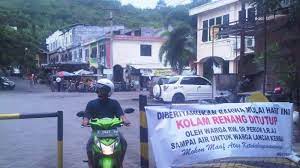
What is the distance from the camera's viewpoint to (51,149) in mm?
9766

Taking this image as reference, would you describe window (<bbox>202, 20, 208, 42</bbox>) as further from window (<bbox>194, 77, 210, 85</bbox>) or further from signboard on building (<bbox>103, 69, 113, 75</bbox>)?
signboard on building (<bbox>103, 69, 113, 75</bbox>)

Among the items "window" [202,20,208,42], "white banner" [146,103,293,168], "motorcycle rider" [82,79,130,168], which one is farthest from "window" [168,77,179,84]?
"motorcycle rider" [82,79,130,168]

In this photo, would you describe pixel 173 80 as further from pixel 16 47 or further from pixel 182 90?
pixel 16 47

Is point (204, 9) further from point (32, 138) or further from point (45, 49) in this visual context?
point (45, 49)

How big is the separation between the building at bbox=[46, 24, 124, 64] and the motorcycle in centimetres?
5509

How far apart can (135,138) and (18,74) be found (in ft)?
233

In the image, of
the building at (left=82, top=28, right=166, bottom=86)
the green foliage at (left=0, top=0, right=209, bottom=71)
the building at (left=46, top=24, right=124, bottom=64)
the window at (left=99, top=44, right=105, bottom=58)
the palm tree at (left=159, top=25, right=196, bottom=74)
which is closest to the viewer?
the palm tree at (left=159, top=25, right=196, bottom=74)

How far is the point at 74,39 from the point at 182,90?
44.6 m

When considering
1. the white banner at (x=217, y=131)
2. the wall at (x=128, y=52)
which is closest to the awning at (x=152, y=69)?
the wall at (x=128, y=52)

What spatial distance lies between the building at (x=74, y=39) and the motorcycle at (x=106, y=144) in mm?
55085

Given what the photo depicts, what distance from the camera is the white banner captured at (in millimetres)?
6695

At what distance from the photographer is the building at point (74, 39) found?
65062mm

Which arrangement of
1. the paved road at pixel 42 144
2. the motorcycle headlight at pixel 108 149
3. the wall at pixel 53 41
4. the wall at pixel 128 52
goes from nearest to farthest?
1. the motorcycle headlight at pixel 108 149
2. the paved road at pixel 42 144
3. the wall at pixel 128 52
4. the wall at pixel 53 41

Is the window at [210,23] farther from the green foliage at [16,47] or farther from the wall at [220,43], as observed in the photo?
the green foliage at [16,47]
